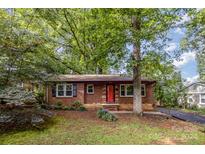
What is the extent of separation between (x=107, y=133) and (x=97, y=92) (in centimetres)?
621

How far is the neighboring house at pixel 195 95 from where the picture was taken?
72.2 ft

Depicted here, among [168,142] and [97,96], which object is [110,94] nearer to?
[97,96]

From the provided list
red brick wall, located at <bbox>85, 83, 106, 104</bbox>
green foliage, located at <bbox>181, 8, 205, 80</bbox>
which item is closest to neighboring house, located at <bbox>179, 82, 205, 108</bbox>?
green foliage, located at <bbox>181, 8, 205, 80</bbox>

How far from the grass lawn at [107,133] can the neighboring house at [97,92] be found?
3993mm

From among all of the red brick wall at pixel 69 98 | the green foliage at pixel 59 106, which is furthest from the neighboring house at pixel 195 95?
the green foliage at pixel 59 106

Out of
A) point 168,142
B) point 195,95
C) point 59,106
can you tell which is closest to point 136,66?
point 168,142

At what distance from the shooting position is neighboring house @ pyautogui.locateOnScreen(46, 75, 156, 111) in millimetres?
14008

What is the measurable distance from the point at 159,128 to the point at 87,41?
11.1 metres

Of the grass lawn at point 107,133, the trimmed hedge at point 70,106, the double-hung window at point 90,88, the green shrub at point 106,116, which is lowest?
the grass lawn at point 107,133

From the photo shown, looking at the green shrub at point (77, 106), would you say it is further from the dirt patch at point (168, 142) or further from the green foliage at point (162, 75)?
the dirt patch at point (168, 142)

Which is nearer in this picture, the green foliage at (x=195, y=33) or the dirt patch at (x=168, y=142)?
the dirt patch at (x=168, y=142)

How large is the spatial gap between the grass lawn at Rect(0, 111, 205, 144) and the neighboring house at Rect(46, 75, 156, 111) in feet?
13.1

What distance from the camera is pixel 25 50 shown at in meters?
8.02

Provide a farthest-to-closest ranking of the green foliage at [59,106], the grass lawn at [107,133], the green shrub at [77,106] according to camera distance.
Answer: the green shrub at [77,106] → the green foliage at [59,106] → the grass lawn at [107,133]
